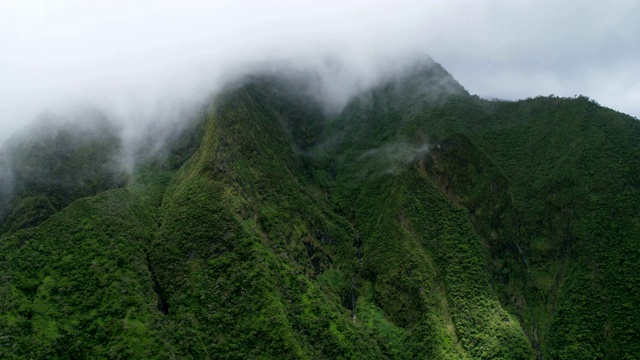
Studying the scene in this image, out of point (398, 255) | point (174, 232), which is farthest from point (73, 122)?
point (398, 255)

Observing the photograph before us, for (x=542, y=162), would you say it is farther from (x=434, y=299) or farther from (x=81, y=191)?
(x=81, y=191)

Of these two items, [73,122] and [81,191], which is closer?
[81,191]

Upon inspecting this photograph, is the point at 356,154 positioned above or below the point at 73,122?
above

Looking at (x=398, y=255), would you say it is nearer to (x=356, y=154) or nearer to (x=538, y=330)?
(x=538, y=330)

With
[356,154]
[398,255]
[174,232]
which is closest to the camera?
[174,232]

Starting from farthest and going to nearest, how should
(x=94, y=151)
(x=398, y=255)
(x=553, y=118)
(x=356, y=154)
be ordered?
1. (x=356, y=154)
2. (x=553, y=118)
3. (x=94, y=151)
4. (x=398, y=255)

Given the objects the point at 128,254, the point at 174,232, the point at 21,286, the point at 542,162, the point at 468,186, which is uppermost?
the point at 542,162
